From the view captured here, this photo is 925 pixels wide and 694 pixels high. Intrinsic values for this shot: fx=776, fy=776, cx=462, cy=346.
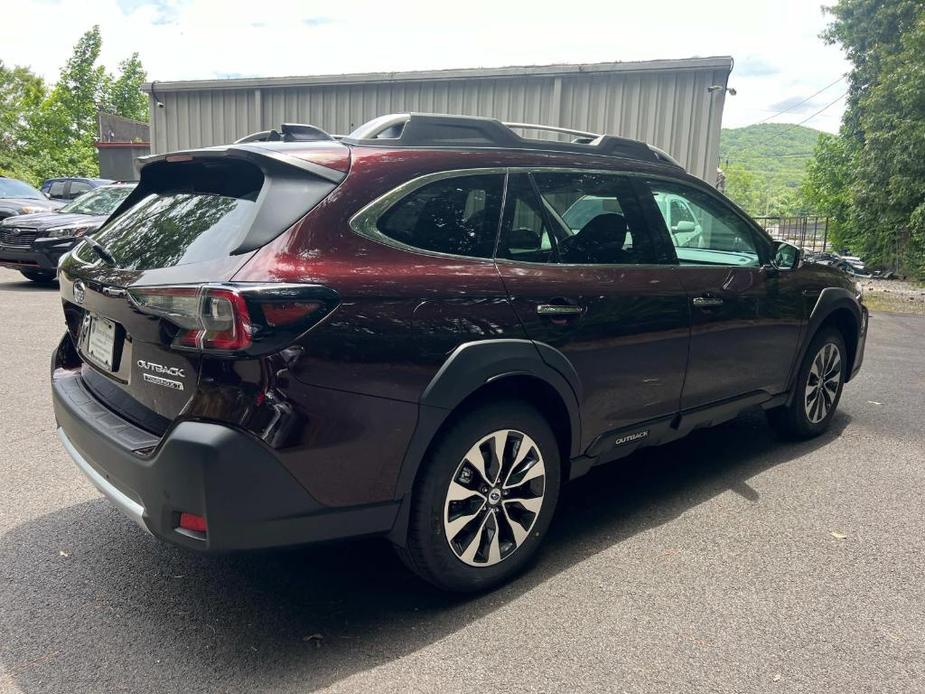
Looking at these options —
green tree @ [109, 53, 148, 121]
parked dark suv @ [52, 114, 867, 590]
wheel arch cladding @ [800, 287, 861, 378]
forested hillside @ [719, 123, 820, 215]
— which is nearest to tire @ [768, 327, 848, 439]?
wheel arch cladding @ [800, 287, 861, 378]

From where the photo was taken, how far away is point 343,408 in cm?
251

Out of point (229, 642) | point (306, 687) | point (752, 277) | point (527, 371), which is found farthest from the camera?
point (752, 277)

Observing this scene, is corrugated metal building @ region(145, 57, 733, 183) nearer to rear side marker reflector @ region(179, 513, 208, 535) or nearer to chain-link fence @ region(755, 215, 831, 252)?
rear side marker reflector @ region(179, 513, 208, 535)

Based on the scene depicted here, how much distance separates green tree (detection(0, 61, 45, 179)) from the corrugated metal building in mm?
29959

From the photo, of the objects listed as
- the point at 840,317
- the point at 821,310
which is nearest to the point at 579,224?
the point at 821,310

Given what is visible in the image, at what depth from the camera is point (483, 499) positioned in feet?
9.80

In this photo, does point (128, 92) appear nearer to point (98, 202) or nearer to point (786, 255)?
point (98, 202)

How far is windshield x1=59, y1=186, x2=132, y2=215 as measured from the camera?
12.3 m

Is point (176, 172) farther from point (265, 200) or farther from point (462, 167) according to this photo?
point (462, 167)

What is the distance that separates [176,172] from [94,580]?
168 cm

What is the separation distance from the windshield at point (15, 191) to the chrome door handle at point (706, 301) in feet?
51.8

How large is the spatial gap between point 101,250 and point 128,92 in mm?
53052

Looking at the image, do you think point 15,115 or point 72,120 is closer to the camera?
point 15,115

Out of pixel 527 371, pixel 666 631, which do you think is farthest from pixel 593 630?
pixel 527 371
